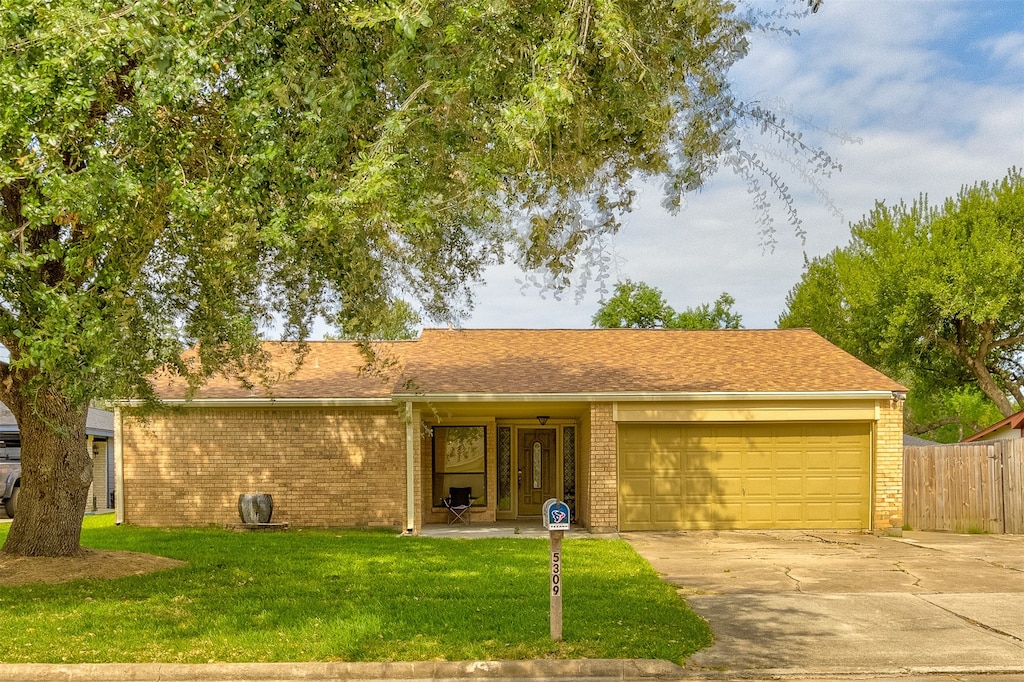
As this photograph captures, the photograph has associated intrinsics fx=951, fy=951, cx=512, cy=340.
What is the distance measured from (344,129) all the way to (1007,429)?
76.4 feet

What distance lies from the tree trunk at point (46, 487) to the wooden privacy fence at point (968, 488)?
50.9 feet

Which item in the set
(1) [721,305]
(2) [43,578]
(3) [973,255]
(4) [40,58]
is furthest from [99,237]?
(1) [721,305]

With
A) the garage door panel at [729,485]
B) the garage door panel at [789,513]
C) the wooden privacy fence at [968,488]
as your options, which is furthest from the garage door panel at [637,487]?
the wooden privacy fence at [968,488]

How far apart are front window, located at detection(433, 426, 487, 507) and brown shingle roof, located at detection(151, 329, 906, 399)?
162 centimetres

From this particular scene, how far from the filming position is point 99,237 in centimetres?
751

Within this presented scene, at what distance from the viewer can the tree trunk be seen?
1228cm

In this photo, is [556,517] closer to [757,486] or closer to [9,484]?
[757,486]

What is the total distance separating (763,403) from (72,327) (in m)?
13.0

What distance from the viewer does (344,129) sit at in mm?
7027

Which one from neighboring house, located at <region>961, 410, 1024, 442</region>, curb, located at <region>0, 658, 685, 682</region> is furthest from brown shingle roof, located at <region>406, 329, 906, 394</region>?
curb, located at <region>0, 658, 685, 682</region>

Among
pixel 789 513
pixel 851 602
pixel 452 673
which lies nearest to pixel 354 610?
pixel 452 673

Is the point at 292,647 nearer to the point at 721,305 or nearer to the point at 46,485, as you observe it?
the point at 46,485

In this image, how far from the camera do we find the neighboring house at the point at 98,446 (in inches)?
953

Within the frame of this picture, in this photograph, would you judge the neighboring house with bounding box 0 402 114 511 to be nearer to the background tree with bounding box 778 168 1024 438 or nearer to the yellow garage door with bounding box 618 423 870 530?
the yellow garage door with bounding box 618 423 870 530
